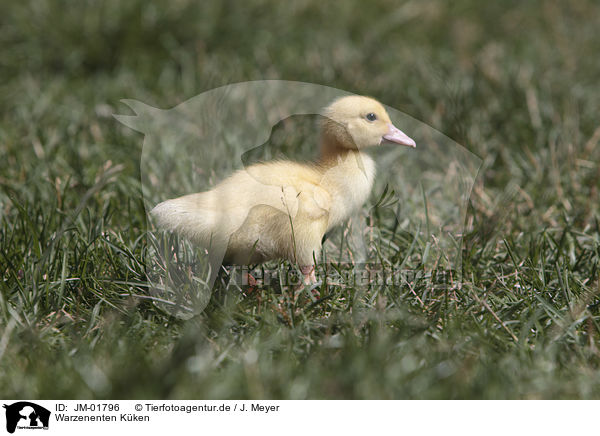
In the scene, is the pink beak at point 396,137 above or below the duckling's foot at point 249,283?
above

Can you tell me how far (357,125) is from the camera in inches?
83.8

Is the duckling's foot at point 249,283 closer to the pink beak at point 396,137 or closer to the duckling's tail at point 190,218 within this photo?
the duckling's tail at point 190,218

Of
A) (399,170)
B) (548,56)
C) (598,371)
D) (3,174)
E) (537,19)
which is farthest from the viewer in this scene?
(537,19)

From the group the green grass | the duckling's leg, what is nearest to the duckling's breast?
the duckling's leg

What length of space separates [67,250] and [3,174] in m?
0.92

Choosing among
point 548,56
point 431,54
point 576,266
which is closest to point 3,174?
point 576,266

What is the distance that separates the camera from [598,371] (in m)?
1.92

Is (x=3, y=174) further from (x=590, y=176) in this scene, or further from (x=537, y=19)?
(x=537, y=19)

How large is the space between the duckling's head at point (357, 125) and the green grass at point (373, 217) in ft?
1.56

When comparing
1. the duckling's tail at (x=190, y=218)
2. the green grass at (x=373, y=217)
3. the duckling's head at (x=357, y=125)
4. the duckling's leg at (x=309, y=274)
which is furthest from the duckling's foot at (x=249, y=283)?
the duckling's head at (x=357, y=125)
